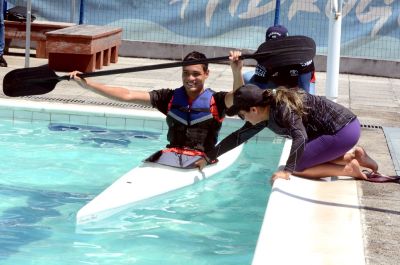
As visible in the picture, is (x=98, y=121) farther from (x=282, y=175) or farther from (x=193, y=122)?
(x=282, y=175)

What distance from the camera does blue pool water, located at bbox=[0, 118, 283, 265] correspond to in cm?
605

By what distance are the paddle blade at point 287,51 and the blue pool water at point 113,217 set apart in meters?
1.21

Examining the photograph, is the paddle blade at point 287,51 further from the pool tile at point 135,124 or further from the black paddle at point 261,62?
the pool tile at point 135,124

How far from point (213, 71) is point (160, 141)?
210 inches

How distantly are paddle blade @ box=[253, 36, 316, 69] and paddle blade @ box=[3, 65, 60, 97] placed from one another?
177cm

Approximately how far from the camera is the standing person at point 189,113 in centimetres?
742

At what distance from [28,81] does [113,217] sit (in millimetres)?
1626

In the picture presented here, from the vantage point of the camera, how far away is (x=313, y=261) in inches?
193

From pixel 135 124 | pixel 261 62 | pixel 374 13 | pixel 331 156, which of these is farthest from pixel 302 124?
pixel 374 13

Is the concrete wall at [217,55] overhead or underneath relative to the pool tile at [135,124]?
overhead

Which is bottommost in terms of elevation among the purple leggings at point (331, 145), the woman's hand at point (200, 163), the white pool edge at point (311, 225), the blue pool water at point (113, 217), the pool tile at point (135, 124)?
the blue pool water at point (113, 217)

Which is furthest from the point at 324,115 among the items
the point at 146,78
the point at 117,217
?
the point at 146,78

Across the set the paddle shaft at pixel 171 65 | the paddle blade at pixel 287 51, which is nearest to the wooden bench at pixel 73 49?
the paddle shaft at pixel 171 65

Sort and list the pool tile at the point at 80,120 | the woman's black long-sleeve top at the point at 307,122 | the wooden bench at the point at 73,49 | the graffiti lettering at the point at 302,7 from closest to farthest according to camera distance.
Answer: the woman's black long-sleeve top at the point at 307,122 < the pool tile at the point at 80,120 < the wooden bench at the point at 73,49 < the graffiti lettering at the point at 302,7
